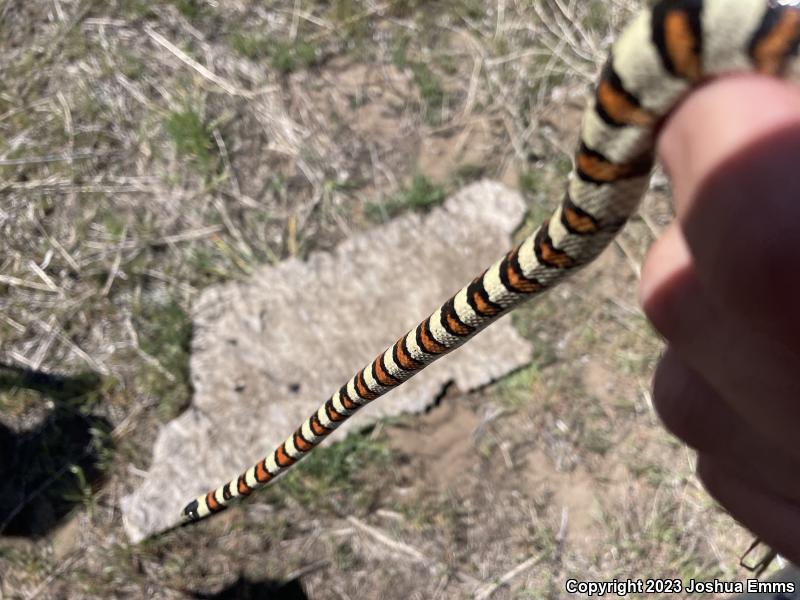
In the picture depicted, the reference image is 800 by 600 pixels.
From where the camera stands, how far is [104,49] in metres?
2.39

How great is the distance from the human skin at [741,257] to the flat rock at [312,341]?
1.36m

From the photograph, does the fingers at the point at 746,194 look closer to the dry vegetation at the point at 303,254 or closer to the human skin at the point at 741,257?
the human skin at the point at 741,257

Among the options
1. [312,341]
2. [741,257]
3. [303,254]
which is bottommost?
→ [312,341]

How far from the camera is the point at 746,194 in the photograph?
0.54 metres

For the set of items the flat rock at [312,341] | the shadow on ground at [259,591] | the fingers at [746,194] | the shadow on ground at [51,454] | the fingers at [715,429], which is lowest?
the shadow on ground at [259,591]

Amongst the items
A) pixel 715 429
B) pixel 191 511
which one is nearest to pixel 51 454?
pixel 191 511

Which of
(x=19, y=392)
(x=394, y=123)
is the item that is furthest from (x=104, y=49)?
(x=19, y=392)

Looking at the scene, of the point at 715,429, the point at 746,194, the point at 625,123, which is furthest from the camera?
the point at 715,429

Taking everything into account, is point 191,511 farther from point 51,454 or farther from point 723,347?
point 723,347

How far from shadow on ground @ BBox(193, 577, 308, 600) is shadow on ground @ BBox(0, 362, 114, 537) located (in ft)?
1.68

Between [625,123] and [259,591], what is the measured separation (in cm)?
180

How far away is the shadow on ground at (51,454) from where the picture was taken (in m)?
1.95

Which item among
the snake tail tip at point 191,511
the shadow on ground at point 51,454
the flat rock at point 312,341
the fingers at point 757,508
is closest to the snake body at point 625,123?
the fingers at point 757,508

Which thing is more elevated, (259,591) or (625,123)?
(625,123)
